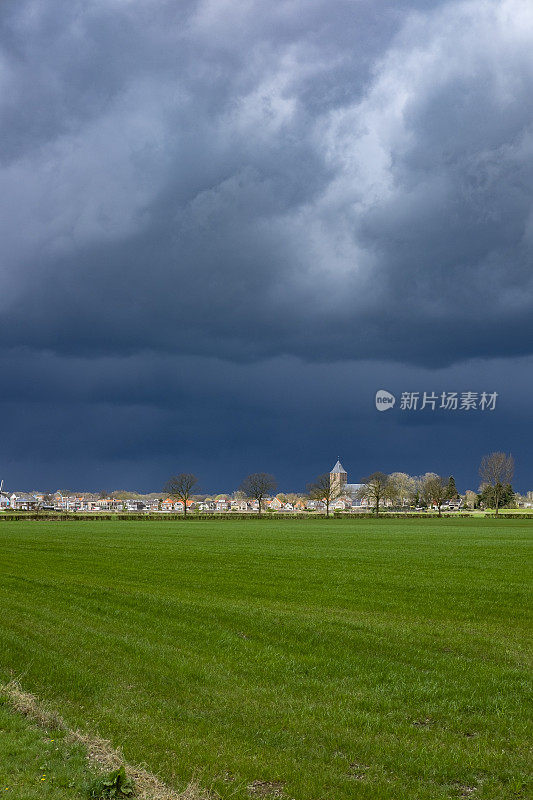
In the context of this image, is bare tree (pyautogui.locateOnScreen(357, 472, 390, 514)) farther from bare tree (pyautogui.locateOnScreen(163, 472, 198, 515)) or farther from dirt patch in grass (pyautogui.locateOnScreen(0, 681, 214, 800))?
dirt patch in grass (pyautogui.locateOnScreen(0, 681, 214, 800))

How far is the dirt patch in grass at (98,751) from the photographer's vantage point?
713 centimetres

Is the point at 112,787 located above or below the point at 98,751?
above

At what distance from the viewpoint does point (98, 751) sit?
27.3 feet

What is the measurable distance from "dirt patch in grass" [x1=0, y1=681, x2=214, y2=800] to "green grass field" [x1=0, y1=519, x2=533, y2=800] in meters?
0.31

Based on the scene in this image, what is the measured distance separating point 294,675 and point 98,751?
514cm

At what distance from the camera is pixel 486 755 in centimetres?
862

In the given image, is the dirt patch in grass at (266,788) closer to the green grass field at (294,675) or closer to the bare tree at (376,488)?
the green grass field at (294,675)

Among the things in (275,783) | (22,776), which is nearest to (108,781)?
(22,776)

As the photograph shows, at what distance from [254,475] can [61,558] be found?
144460mm

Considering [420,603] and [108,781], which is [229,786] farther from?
[420,603]

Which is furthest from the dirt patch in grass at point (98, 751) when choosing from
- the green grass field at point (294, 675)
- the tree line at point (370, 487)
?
the tree line at point (370, 487)

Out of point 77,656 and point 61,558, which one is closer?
point 77,656

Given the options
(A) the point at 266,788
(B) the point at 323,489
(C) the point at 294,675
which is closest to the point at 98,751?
(A) the point at 266,788

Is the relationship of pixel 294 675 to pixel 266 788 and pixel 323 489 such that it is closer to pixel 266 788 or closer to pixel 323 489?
pixel 266 788
